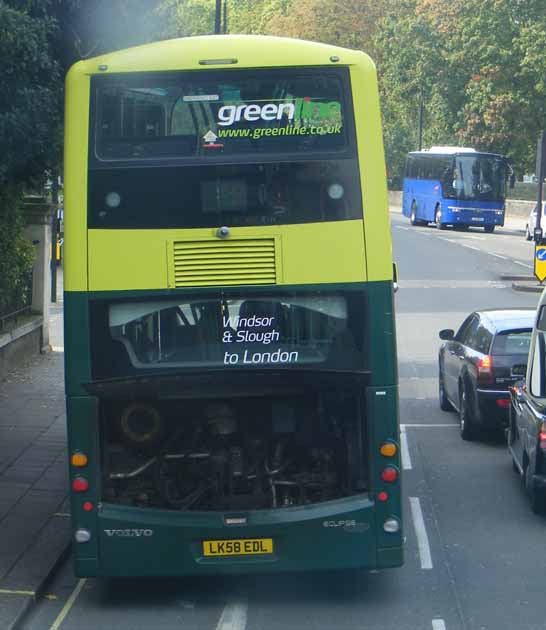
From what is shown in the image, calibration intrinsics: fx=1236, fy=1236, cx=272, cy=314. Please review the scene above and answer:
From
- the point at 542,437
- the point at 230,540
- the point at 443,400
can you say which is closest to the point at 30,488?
the point at 230,540

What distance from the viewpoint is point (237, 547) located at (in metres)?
8.84

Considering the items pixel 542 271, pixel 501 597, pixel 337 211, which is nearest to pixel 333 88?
pixel 337 211

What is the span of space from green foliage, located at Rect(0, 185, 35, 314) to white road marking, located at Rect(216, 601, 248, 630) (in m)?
7.59

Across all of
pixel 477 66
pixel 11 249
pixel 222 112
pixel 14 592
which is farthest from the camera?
pixel 477 66

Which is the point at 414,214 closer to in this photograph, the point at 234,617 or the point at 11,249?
the point at 11,249

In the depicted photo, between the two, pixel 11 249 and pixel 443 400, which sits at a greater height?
pixel 11 249

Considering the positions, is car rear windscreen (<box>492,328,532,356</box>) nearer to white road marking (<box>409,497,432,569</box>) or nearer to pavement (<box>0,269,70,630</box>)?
white road marking (<box>409,497,432,569</box>)

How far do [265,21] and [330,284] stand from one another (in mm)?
92056

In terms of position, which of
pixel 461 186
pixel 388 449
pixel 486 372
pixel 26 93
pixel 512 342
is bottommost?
pixel 388 449

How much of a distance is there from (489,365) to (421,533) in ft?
13.8

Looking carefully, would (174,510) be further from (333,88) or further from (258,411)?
(333,88)

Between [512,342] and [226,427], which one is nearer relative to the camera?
[226,427]

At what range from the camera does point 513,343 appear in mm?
15070

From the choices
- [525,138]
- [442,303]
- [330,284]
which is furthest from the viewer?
[525,138]
